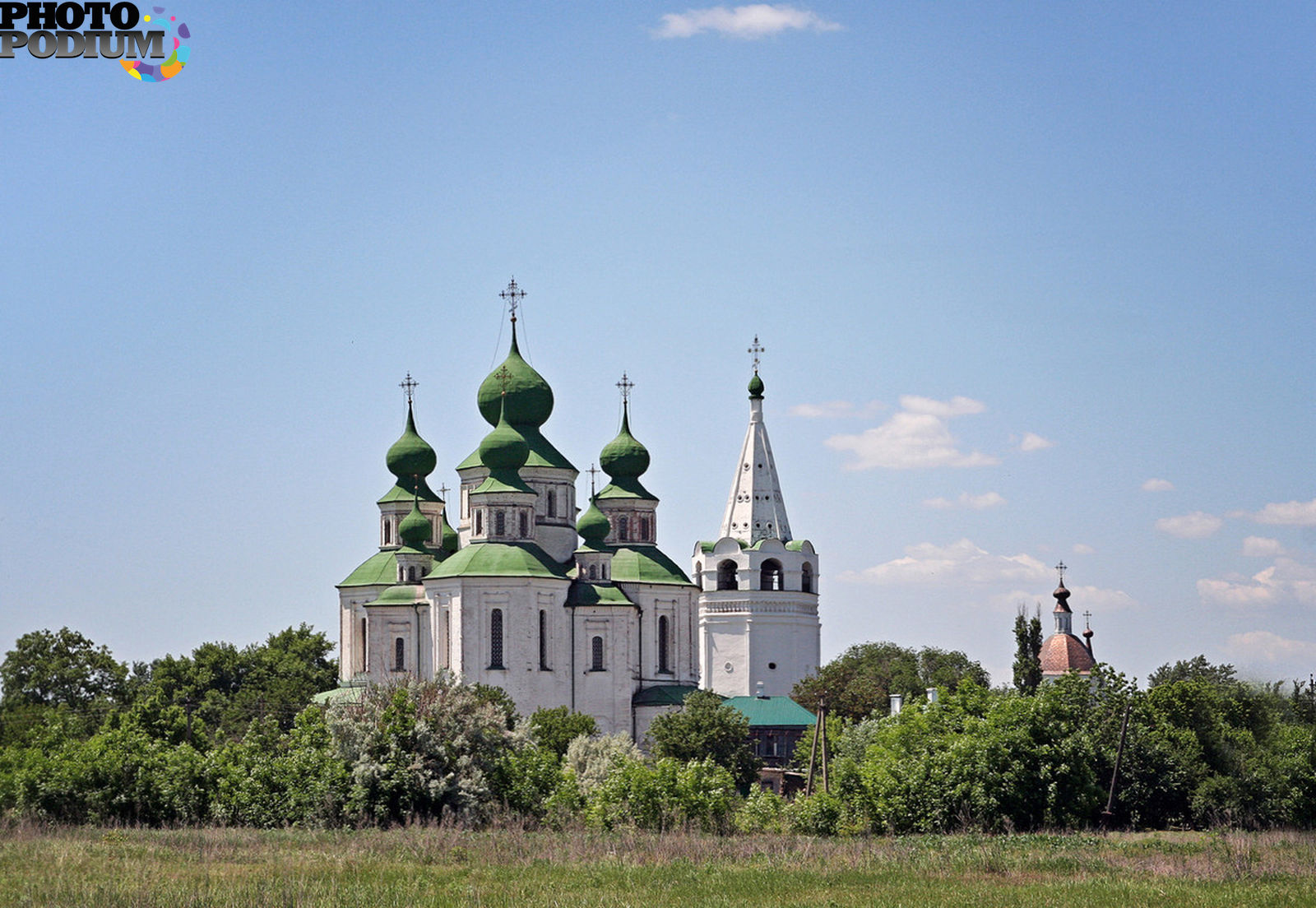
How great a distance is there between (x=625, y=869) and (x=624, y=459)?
48693mm

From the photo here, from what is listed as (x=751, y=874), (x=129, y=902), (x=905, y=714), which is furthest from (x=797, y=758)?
(x=129, y=902)

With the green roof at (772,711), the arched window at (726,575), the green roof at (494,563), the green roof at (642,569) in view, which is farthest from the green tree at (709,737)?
the arched window at (726,575)

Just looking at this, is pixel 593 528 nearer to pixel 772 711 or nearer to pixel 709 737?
pixel 772 711

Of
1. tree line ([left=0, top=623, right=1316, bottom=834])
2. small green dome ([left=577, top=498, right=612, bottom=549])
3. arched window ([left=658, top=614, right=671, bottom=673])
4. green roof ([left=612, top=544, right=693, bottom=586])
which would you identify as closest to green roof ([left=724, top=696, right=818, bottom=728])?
arched window ([left=658, top=614, right=671, bottom=673])

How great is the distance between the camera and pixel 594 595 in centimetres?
6956

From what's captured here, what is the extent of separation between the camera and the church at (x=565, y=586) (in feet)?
219

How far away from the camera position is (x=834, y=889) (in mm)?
27750

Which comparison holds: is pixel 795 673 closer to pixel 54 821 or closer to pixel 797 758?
pixel 797 758

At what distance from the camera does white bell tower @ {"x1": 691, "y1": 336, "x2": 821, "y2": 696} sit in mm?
79875

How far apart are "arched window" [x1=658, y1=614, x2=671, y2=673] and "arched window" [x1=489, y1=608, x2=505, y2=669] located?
8161 millimetres

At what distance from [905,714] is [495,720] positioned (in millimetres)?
8986

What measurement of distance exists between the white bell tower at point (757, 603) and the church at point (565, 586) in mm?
72

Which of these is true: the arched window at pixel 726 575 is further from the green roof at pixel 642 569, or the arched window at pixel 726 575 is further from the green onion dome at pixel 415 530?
the green onion dome at pixel 415 530

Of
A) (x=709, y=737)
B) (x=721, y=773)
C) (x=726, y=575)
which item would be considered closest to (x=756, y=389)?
(x=726, y=575)
